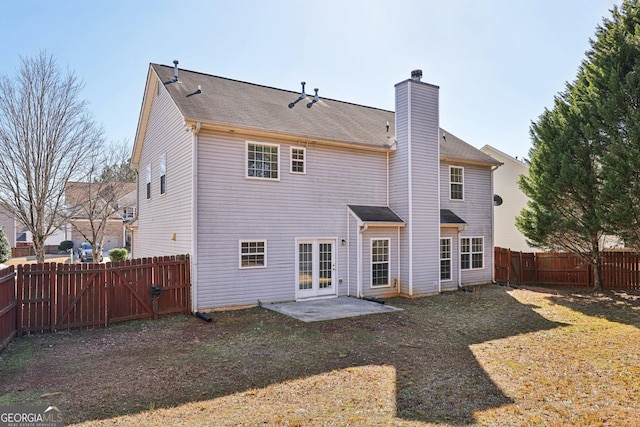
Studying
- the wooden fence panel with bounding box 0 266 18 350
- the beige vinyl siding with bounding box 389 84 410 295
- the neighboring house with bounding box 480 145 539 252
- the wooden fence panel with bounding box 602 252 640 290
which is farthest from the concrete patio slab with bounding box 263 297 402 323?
the neighboring house with bounding box 480 145 539 252

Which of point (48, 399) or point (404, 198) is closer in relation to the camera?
point (48, 399)

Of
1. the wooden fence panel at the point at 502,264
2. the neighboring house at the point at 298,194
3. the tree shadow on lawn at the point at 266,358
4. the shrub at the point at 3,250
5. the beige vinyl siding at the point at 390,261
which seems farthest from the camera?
the shrub at the point at 3,250

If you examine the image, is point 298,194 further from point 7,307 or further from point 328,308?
point 7,307

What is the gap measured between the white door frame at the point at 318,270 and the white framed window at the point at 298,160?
2.22 meters

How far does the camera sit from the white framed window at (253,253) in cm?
1151

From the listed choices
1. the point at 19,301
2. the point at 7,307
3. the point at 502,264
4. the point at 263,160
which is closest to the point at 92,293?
the point at 19,301

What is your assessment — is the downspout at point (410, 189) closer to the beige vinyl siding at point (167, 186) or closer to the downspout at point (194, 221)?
the downspout at point (194, 221)

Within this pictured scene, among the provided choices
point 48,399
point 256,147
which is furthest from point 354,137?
point 48,399

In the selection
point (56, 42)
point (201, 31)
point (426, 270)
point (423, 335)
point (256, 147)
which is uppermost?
point (56, 42)

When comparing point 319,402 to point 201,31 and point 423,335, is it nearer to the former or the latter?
point 423,335

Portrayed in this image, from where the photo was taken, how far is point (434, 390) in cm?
558

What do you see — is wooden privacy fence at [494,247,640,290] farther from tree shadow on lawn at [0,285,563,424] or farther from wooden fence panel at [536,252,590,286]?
tree shadow on lawn at [0,285,563,424]

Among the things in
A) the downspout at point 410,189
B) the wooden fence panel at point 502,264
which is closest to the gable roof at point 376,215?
the downspout at point 410,189

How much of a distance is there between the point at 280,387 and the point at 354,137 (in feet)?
31.7
